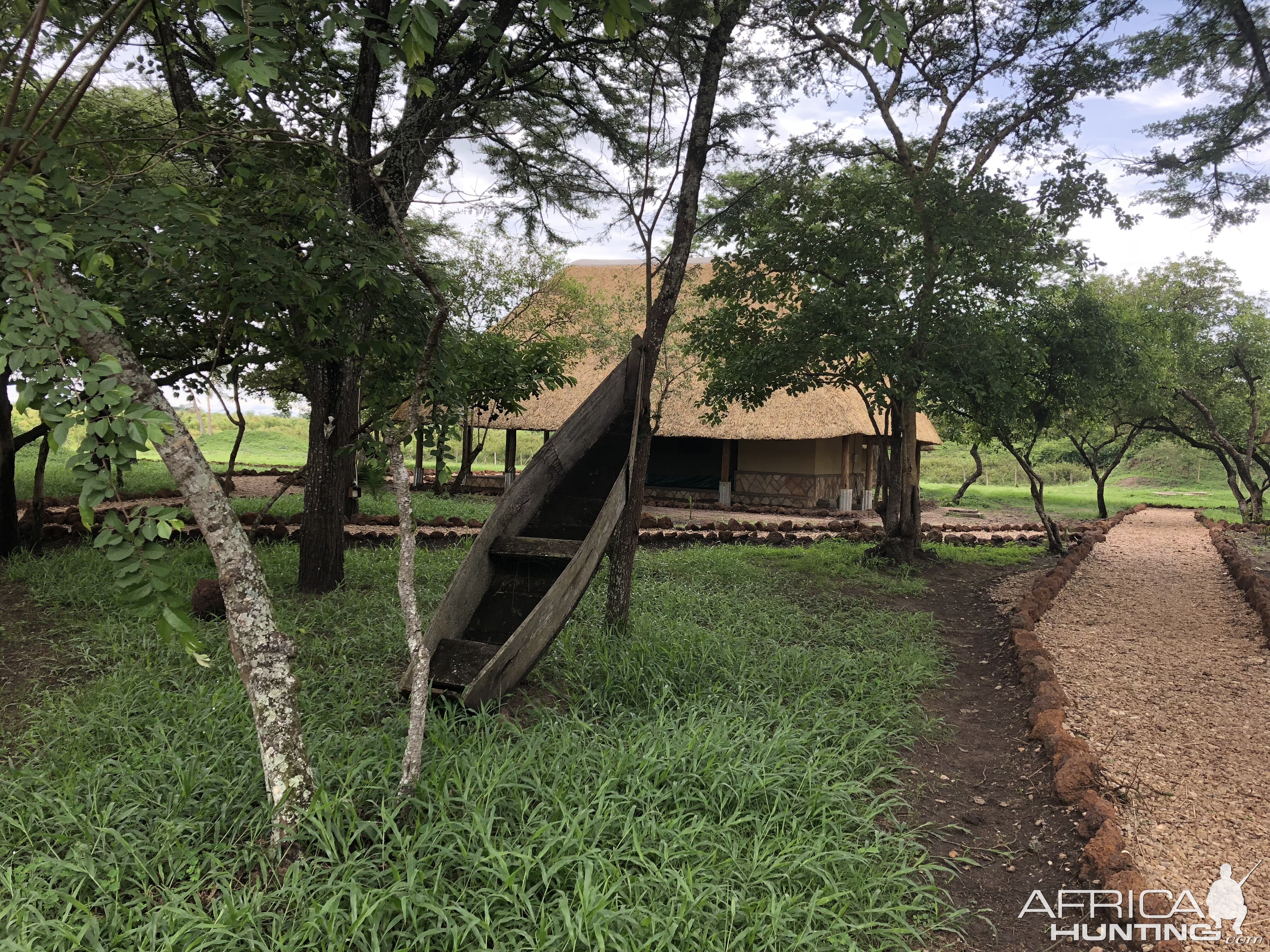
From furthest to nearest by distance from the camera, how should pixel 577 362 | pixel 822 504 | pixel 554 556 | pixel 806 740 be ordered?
1. pixel 822 504
2. pixel 577 362
3. pixel 554 556
4. pixel 806 740

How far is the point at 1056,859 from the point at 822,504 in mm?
13098

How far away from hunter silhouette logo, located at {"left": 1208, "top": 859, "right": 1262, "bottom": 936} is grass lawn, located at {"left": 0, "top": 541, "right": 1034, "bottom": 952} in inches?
34.6

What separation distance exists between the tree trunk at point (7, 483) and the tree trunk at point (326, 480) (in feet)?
8.32

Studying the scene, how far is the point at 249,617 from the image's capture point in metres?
2.34

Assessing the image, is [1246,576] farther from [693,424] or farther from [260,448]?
[260,448]

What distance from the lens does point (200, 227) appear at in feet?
9.45

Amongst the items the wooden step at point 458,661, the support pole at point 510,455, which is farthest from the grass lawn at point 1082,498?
the wooden step at point 458,661

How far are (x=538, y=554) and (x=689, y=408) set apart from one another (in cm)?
1162

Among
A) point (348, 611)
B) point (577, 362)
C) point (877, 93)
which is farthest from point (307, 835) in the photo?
point (577, 362)

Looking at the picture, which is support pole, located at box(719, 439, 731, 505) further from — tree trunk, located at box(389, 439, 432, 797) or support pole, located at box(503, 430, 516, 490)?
A: tree trunk, located at box(389, 439, 432, 797)

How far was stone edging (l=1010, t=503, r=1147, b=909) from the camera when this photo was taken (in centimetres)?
261

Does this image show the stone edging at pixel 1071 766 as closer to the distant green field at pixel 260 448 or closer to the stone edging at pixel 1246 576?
the stone edging at pixel 1246 576

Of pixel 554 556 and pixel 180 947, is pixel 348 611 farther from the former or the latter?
pixel 180 947

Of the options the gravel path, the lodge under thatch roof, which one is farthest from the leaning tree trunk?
the lodge under thatch roof
